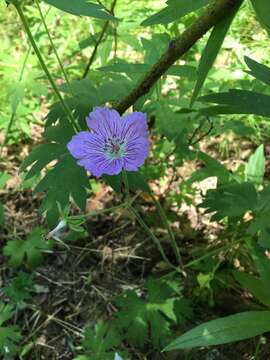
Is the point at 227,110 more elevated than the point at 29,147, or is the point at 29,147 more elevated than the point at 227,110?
the point at 227,110

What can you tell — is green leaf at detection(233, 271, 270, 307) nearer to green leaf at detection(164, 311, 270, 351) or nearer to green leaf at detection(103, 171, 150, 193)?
green leaf at detection(164, 311, 270, 351)

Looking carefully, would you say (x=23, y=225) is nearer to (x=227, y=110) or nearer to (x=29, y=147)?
(x=29, y=147)

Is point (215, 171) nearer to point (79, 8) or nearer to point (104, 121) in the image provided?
point (104, 121)

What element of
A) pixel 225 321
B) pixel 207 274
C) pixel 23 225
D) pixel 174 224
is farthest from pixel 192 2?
pixel 23 225

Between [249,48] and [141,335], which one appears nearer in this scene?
[141,335]

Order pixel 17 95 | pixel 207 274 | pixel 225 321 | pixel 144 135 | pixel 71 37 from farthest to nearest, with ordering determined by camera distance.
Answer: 1. pixel 71 37
2. pixel 17 95
3. pixel 207 274
4. pixel 225 321
5. pixel 144 135

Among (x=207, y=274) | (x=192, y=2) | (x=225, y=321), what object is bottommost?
(x=207, y=274)

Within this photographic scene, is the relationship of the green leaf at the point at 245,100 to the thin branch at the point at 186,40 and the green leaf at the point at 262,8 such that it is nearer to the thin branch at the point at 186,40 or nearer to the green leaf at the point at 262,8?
the thin branch at the point at 186,40

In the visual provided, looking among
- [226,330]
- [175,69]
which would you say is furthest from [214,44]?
[226,330]
